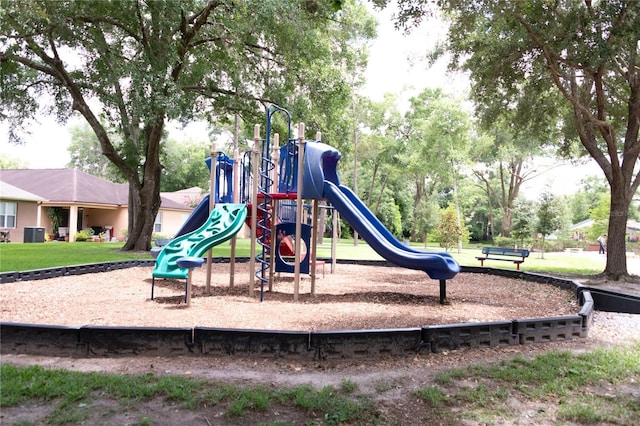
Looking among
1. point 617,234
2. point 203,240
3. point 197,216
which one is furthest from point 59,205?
point 617,234

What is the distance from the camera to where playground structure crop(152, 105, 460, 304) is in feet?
26.6

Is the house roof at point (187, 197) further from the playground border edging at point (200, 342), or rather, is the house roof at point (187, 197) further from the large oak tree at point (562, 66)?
the playground border edging at point (200, 342)

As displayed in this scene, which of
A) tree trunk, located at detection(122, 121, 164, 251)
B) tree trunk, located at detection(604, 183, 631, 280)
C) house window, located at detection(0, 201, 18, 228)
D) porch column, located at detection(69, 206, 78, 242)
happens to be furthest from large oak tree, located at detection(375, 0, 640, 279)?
house window, located at detection(0, 201, 18, 228)

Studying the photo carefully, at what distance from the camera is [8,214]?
25891 mm

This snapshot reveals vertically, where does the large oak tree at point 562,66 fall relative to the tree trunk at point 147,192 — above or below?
above

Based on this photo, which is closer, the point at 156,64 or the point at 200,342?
the point at 200,342

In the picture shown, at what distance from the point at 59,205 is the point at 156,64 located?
55.6 ft

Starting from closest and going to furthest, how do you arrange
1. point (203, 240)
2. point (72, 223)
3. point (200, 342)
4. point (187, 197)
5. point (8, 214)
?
point (200, 342), point (203, 240), point (8, 214), point (72, 223), point (187, 197)

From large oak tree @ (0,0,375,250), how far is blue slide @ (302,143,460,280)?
264 inches

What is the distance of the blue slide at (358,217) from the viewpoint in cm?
812

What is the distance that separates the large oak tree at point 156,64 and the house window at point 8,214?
10064 mm

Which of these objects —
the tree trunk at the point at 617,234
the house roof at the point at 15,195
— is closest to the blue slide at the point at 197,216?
the tree trunk at the point at 617,234

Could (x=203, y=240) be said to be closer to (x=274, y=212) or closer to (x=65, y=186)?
(x=274, y=212)

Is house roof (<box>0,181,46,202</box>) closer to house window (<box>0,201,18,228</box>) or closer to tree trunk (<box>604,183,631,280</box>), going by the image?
house window (<box>0,201,18,228</box>)
